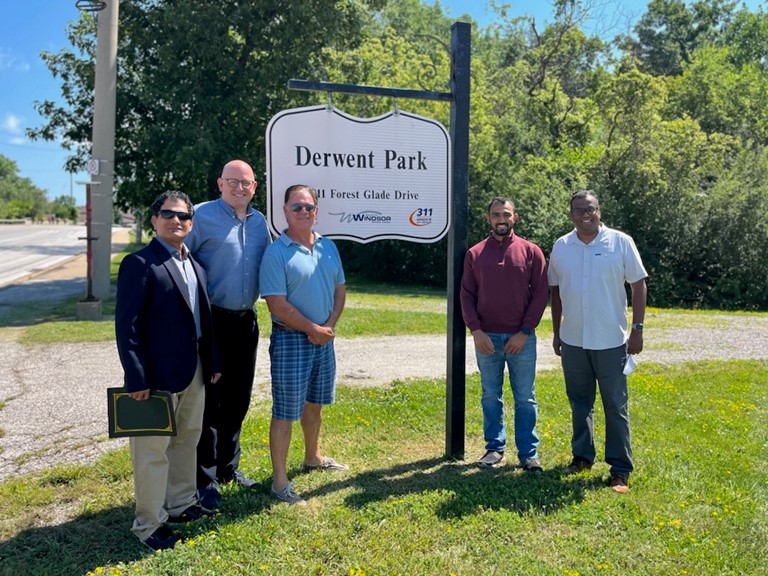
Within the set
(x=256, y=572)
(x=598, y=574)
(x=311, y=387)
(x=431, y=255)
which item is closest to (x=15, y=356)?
(x=311, y=387)

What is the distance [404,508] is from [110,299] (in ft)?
39.4

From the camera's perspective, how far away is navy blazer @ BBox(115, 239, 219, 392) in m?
3.05

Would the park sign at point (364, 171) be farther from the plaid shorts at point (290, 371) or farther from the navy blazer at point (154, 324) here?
the navy blazer at point (154, 324)

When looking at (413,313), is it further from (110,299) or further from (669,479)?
(669,479)

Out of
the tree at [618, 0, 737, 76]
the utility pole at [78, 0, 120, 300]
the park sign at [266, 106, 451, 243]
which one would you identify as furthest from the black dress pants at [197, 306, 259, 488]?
the tree at [618, 0, 737, 76]

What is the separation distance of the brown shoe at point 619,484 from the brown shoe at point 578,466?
239mm

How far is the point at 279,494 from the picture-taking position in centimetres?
383

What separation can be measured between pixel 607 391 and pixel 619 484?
2.01 ft

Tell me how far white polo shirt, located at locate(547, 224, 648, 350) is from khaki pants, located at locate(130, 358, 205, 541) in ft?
7.92

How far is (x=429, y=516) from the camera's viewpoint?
3643mm

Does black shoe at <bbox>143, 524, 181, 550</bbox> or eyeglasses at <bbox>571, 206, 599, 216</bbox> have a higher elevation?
eyeglasses at <bbox>571, 206, 599, 216</bbox>

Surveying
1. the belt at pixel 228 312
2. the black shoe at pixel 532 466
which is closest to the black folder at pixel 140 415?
the belt at pixel 228 312

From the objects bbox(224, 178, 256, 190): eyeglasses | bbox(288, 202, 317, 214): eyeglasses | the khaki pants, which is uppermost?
bbox(224, 178, 256, 190): eyeglasses

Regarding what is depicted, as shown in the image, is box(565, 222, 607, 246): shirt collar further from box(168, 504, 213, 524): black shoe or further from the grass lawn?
box(168, 504, 213, 524): black shoe
